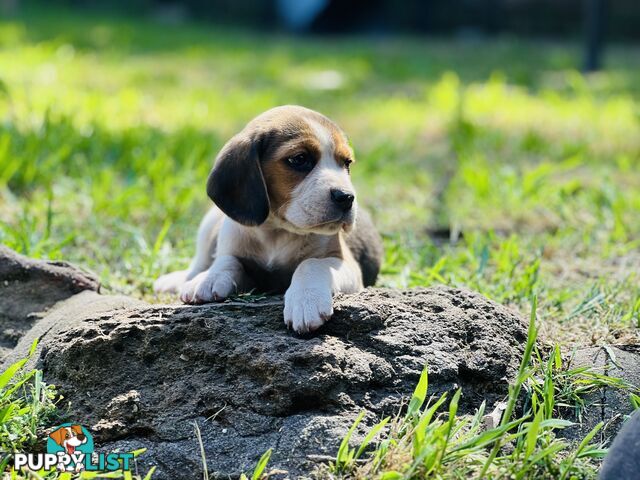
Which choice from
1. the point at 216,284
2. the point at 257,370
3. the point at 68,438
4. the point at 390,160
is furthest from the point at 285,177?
the point at 390,160

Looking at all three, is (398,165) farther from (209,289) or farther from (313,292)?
(313,292)

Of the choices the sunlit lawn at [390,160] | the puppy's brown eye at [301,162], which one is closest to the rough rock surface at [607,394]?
the sunlit lawn at [390,160]

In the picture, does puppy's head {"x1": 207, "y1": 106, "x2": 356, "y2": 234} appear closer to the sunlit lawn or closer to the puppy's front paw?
the puppy's front paw

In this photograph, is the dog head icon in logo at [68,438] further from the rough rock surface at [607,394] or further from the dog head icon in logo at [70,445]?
the rough rock surface at [607,394]

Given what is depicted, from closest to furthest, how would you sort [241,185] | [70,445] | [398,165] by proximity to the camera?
[70,445] → [241,185] → [398,165]

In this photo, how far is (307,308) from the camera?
339cm

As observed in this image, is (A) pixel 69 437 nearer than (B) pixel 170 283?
Yes

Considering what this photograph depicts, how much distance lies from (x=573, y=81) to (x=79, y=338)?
26.7 feet

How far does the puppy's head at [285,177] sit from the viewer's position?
3820 mm

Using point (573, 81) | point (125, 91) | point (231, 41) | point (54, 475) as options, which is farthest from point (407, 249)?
point (231, 41)

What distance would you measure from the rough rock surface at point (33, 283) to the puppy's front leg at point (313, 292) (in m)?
1.18

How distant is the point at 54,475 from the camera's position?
120 inches

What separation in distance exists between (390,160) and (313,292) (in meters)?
4.36

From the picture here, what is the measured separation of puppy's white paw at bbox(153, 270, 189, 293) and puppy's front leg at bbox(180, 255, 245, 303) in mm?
555
